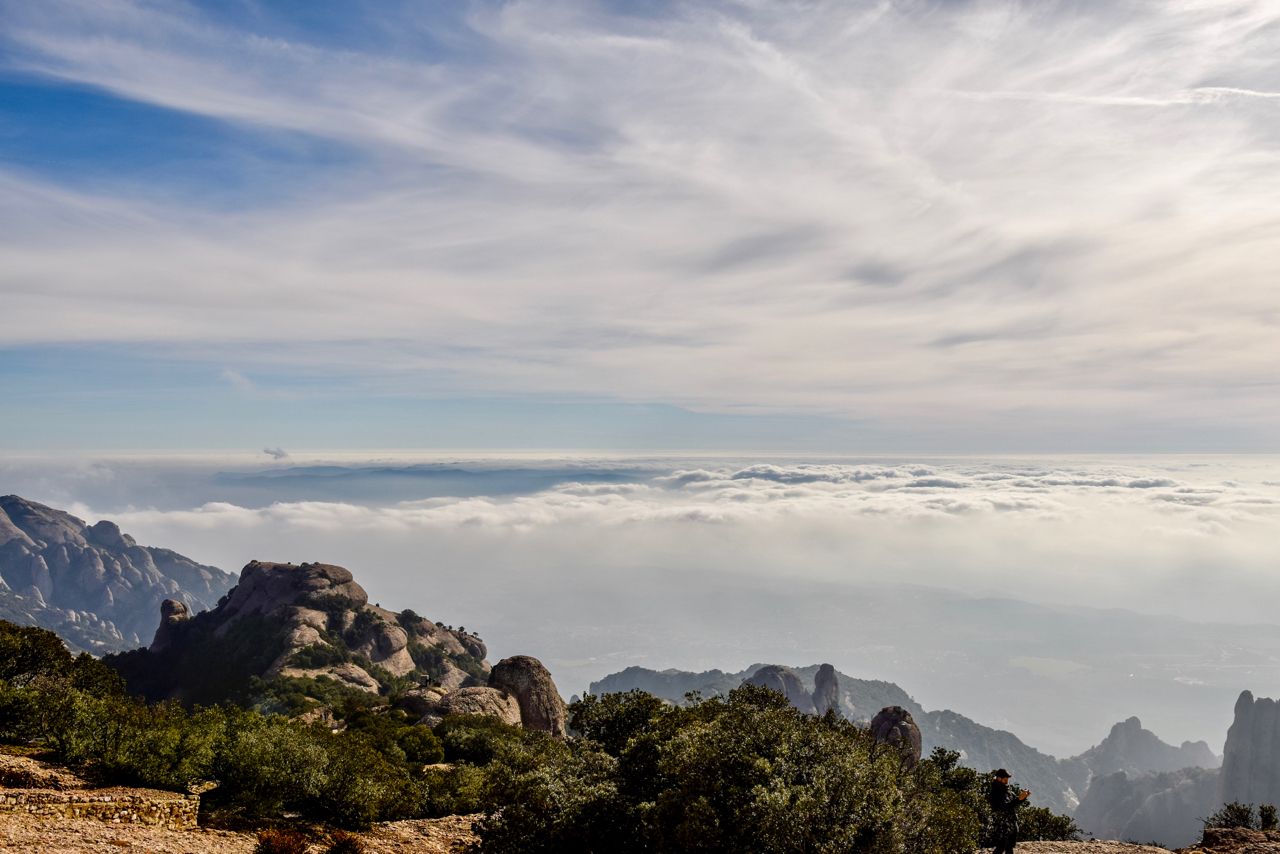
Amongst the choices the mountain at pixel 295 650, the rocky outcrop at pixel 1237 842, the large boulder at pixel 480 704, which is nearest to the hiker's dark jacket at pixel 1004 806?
the rocky outcrop at pixel 1237 842

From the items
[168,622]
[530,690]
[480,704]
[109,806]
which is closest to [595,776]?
[109,806]

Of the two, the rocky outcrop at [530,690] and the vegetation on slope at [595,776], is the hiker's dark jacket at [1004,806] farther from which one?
the rocky outcrop at [530,690]

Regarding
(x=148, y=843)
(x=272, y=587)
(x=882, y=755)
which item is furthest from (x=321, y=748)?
(x=272, y=587)

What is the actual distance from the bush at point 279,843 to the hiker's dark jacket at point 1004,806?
1061 inches

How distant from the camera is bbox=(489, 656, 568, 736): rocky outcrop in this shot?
88.2 meters

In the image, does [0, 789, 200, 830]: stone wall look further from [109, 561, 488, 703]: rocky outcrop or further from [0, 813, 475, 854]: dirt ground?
[109, 561, 488, 703]: rocky outcrop

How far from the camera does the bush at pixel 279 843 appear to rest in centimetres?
2539

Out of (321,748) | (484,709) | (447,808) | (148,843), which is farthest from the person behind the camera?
(484,709)

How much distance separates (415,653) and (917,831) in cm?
16233

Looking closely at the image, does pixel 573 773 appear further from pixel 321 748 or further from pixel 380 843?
pixel 321 748

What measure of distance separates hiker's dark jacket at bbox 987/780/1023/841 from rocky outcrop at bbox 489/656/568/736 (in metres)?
66.8

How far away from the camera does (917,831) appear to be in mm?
24547

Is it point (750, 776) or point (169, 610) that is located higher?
point (750, 776)

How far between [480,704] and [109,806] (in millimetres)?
52734
